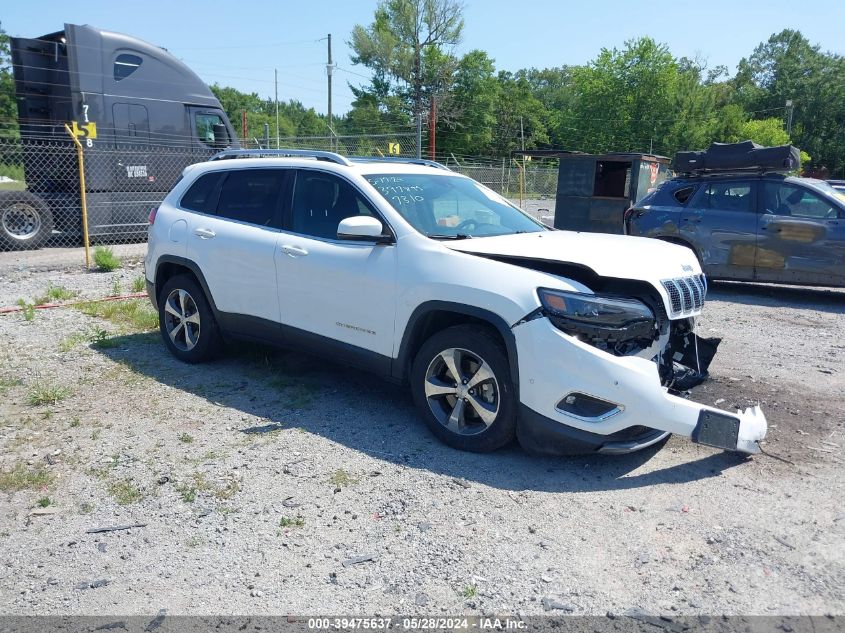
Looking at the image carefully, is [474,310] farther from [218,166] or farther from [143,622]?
[218,166]

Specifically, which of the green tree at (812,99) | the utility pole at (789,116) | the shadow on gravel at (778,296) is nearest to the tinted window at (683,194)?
the shadow on gravel at (778,296)

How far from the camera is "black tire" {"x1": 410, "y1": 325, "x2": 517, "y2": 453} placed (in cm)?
415

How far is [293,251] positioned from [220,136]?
11514mm

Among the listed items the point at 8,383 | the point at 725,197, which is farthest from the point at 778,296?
the point at 8,383

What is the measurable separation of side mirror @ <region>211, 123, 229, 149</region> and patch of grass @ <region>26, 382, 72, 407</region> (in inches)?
430

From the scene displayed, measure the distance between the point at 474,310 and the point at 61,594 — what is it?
99.1 inches

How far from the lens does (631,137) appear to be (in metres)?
56.9

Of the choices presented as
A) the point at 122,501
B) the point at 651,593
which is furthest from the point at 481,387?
the point at 122,501

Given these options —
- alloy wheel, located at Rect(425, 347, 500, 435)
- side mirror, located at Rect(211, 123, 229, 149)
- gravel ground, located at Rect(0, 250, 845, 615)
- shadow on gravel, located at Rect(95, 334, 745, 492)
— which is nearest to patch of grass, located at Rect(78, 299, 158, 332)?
shadow on gravel, located at Rect(95, 334, 745, 492)

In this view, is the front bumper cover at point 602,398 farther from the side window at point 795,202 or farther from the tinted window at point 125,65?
the tinted window at point 125,65

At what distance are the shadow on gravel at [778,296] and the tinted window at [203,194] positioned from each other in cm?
700

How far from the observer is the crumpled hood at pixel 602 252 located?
4.11m

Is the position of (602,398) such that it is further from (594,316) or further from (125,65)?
(125,65)

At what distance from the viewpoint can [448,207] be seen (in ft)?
16.8
